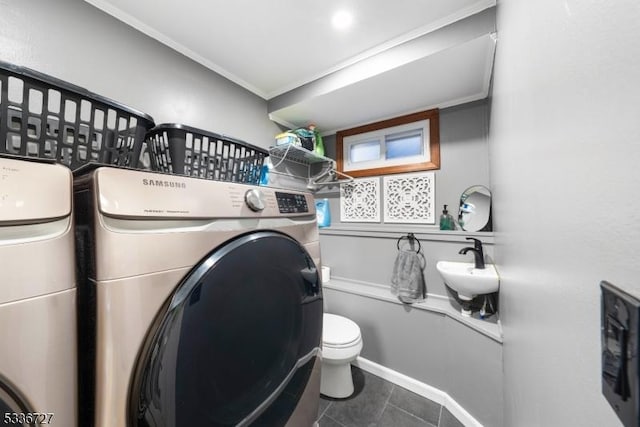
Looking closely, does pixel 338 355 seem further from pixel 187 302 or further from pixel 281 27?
pixel 281 27

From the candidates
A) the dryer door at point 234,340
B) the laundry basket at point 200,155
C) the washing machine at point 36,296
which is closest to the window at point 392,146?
the laundry basket at point 200,155

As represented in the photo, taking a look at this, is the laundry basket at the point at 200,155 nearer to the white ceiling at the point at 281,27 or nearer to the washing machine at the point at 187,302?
the washing machine at the point at 187,302

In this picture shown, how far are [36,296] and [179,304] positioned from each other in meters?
0.19

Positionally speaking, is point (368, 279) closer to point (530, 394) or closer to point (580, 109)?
point (530, 394)

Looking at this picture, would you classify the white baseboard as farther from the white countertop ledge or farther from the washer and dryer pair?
the washer and dryer pair

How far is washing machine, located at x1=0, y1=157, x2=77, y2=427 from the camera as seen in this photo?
29cm

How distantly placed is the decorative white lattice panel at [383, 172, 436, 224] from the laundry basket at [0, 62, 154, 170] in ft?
5.44

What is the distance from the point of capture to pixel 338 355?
1312mm

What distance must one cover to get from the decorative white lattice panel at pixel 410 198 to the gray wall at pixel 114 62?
4.31ft

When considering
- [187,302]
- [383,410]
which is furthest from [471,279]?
[187,302]

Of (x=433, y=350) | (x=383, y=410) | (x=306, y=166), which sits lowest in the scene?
(x=383, y=410)

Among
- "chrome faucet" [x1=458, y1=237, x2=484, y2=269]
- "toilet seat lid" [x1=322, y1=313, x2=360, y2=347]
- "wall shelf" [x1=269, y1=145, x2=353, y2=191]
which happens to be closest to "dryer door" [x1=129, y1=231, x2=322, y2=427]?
"toilet seat lid" [x1=322, y1=313, x2=360, y2=347]

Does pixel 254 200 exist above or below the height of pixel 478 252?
above

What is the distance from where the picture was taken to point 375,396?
57.3 inches
